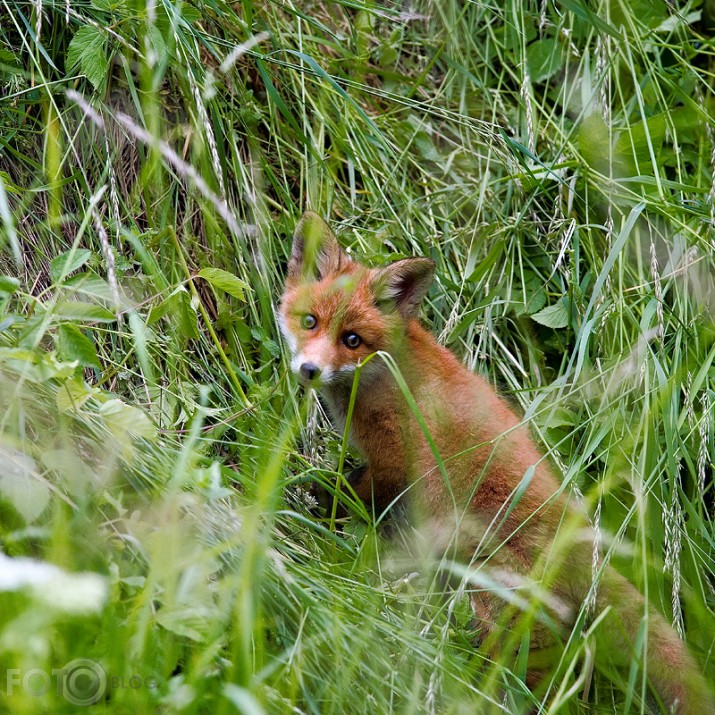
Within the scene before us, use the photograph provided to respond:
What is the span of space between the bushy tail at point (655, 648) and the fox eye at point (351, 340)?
60.7 inches

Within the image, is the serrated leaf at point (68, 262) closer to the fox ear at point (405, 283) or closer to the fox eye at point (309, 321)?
the fox eye at point (309, 321)

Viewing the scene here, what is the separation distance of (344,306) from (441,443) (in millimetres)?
809

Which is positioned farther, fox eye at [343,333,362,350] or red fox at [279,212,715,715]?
fox eye at [343,333,362,350]

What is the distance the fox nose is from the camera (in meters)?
3.67

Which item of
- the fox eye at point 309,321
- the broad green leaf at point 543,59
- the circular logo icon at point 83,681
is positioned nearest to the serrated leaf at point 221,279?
the fox eye at point 309,321

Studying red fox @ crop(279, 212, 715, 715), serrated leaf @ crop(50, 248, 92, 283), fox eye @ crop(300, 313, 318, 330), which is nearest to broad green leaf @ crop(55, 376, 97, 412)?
serrated leaf @ crop(50, 248, 92, 283)

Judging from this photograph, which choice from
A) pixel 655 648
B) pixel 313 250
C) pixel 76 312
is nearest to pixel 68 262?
pixel 76 312

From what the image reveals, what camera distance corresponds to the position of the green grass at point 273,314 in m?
2.23

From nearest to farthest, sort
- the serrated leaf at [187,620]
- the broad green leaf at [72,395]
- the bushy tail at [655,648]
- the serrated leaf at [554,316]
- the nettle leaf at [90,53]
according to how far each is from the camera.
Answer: the serrated leaf at [187,620], the broad green leaf at [72,395], the bushy tail at [655,648], the nettle leaf at [90,53], the serrated leaf at [554,316]

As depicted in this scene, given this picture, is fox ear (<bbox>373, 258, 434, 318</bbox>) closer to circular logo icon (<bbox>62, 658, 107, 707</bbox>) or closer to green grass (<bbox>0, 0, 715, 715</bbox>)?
green grass (<bbox>0, 0, 715, 715</bbox>)

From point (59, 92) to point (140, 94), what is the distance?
1.28 ft

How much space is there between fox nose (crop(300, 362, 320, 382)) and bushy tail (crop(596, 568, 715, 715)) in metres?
1.50

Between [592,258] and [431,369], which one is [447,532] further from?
[592,258]

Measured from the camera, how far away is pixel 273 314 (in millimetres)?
4176
